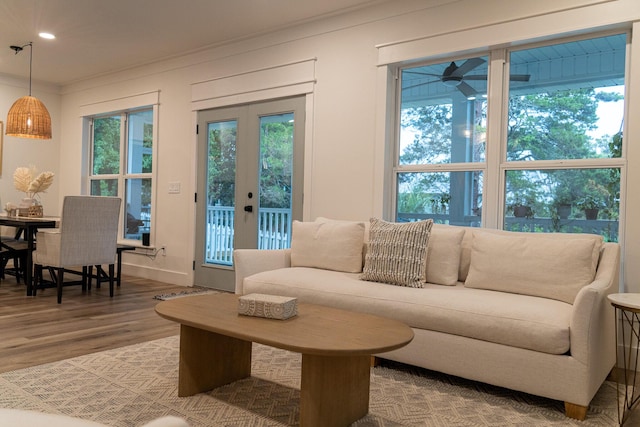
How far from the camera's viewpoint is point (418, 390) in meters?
2.51

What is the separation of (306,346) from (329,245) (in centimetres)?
187

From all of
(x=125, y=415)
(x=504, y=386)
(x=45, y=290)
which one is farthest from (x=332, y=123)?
(x=45, y=290)

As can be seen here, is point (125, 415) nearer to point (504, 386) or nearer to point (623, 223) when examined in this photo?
point (504, 386)

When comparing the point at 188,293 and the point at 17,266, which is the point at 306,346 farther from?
the point at 17,266

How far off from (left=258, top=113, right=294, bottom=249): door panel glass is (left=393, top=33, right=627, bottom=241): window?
1146 millimetres

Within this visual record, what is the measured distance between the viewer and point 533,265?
2707 mm

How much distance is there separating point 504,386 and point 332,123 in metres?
2.60

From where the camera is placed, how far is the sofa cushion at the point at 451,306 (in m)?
2.28

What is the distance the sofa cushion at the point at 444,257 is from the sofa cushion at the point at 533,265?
12 cm

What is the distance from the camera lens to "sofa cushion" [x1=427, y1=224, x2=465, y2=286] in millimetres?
3076

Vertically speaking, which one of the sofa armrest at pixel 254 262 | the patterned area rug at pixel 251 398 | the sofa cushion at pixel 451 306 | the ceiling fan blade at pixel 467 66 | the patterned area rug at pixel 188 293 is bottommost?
the patterned area rug at pixel 251 398

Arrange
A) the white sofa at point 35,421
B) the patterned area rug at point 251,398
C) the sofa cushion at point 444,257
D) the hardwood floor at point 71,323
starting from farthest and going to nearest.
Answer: the sofa cushion at point 444,257
the hardwood floor at point 71,323
the patterned area rug at point 251,398
the white sofa at point 35,421

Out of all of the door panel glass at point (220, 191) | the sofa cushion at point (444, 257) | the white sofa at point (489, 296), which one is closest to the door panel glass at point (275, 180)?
the door panel glass at point (220, 191)

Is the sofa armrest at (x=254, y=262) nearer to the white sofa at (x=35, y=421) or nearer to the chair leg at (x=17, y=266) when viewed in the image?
the white sofa at (x=35, y=421)
